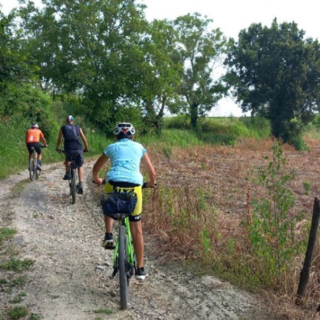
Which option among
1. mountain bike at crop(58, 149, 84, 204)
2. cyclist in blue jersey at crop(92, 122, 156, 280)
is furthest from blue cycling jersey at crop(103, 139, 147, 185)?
mountain bike at crop(58, 149, 84, 204)

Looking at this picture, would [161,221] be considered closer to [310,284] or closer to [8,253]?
[8,253]

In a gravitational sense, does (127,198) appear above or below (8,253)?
above

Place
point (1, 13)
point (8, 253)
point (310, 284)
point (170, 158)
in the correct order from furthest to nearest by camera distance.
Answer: point (170, 158) → point (1, 13) → point (8, 253) → point (310, 284)

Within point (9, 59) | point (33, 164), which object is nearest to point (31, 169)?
point (33, 164)

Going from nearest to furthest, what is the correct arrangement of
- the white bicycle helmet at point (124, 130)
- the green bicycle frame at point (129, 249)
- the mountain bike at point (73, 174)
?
the green bicycle frame at point (129, 249) < the white bicycle helmet at point (124, 130) < the mountain bike at point (73, 174)

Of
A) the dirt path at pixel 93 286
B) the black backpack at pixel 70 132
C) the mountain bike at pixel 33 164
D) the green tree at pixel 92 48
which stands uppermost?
the green tree at pixel 92 48

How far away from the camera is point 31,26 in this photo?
2891cm

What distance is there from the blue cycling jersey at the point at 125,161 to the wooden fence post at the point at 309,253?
1991 millimetres

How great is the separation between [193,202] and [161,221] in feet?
2.29

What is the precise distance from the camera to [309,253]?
493 cm

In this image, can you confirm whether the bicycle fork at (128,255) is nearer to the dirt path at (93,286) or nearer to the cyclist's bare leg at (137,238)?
the cyclist's bare leg at (137,238)

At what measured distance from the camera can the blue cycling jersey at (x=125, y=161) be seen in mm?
4926

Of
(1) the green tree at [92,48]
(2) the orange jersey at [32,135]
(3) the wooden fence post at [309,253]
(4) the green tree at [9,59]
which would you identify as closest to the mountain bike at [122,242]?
(3) the wooden fence post at [309,253]

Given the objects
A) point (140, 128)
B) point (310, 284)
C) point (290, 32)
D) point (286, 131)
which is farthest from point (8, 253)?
point (290, 32)
